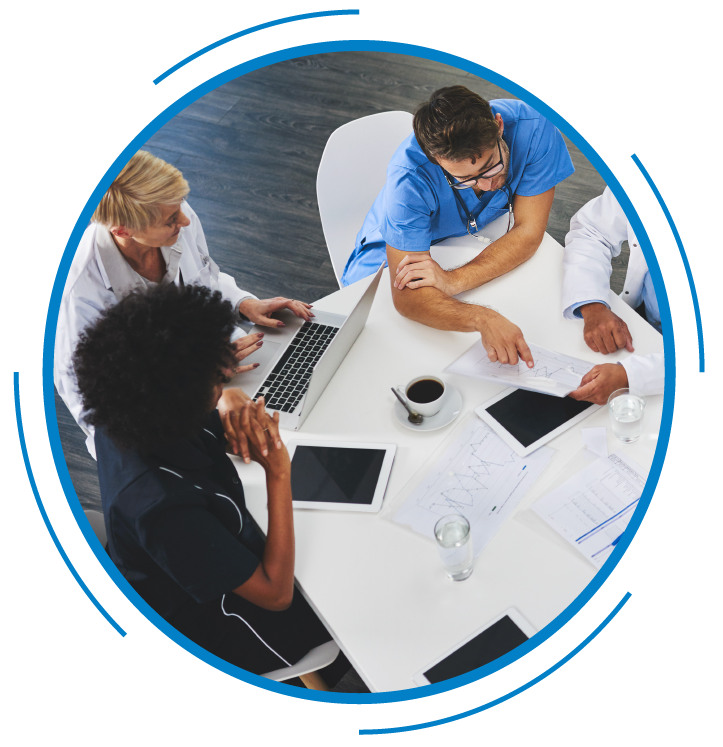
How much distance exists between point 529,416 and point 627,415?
226mm

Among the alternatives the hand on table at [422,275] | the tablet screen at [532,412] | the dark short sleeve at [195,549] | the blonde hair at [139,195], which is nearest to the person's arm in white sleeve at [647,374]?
the tablet screen at [532,412]

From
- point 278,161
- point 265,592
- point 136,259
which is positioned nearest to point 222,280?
point 136,259

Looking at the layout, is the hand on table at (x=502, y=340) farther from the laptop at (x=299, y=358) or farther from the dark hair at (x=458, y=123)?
the dark hair at (x=458, y=123)

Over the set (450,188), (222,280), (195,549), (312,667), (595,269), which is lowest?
(312,667)

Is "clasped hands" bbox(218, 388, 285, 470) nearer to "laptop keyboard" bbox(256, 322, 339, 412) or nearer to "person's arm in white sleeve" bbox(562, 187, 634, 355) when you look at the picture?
"laptop keyboard" bbox(256, 322, 339, 412)

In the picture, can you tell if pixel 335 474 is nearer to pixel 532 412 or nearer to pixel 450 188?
pixel 532 412

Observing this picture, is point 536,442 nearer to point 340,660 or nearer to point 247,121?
A: point 340,660

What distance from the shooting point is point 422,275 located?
6.15ft

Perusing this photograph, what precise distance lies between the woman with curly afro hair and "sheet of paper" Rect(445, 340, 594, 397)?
1.97 feet

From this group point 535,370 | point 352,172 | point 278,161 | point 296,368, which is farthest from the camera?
point 278,161

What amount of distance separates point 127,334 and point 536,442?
960 millimetres

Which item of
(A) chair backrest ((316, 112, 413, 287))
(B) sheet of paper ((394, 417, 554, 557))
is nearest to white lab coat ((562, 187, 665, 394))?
(B) sheet of paper ((394, 417, 554, 557))

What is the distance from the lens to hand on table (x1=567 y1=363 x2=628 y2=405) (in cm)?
156
